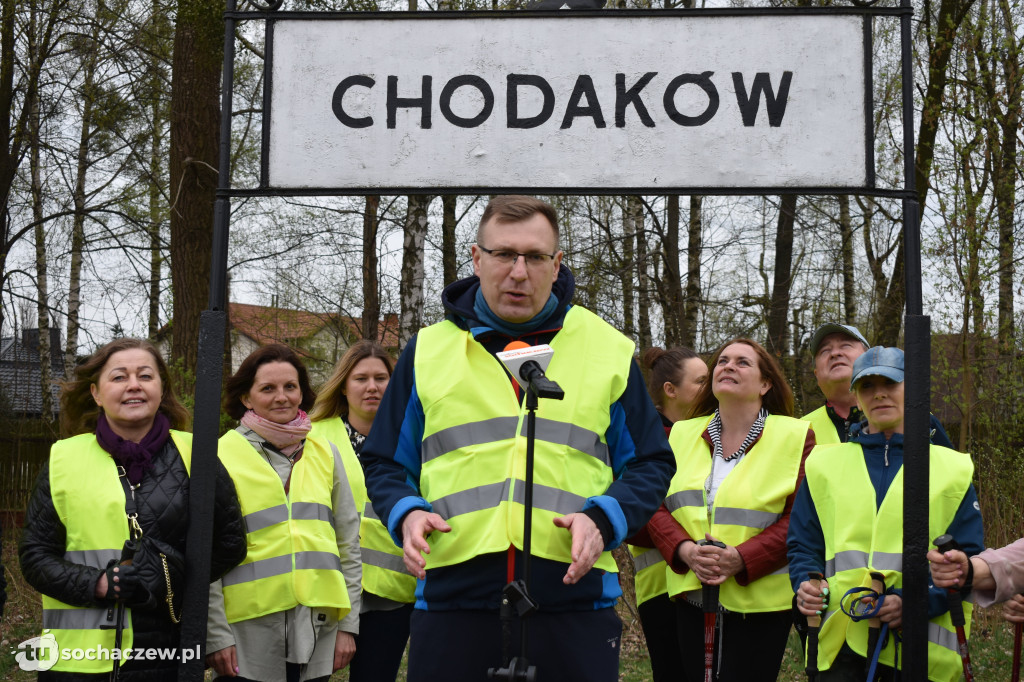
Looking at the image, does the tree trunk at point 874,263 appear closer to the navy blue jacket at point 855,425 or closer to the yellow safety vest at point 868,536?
the navy blue jacket at point 855,425

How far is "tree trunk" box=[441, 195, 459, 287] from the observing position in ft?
53.1

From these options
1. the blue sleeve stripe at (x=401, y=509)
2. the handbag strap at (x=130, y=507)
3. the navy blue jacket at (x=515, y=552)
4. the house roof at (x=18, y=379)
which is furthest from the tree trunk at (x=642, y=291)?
the blue sleeve stripe at (x=401, y=509)

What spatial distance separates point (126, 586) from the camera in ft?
11.6

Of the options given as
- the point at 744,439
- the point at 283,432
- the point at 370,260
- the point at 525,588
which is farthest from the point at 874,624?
the point at 370,260

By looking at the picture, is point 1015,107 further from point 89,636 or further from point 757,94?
point 89,636

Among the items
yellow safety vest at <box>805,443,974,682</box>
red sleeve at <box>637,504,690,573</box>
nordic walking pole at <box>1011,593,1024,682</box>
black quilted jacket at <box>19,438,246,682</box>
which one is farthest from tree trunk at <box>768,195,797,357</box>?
black quilted jacket at <box>19,438,246,682</box>

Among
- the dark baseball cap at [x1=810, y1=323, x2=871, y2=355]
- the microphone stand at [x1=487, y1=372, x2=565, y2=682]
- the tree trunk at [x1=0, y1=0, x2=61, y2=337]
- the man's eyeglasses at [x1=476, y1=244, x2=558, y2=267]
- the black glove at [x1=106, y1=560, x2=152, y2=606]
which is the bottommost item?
the black glove at [x1=106, y1=560, x2=152, y2=606]

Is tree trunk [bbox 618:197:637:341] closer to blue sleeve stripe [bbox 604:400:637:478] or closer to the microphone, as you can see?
blue sleeve stripe [bbox 604:400:637:478]

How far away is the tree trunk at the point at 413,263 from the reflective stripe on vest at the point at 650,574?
913cm

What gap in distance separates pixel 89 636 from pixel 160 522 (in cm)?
45

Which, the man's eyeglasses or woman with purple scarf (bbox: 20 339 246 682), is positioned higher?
the man's eyeglasses

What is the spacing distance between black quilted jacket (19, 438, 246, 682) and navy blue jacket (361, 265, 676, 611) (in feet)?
3.44

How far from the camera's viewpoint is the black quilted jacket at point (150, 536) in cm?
358

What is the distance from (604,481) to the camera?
2.94 meters
